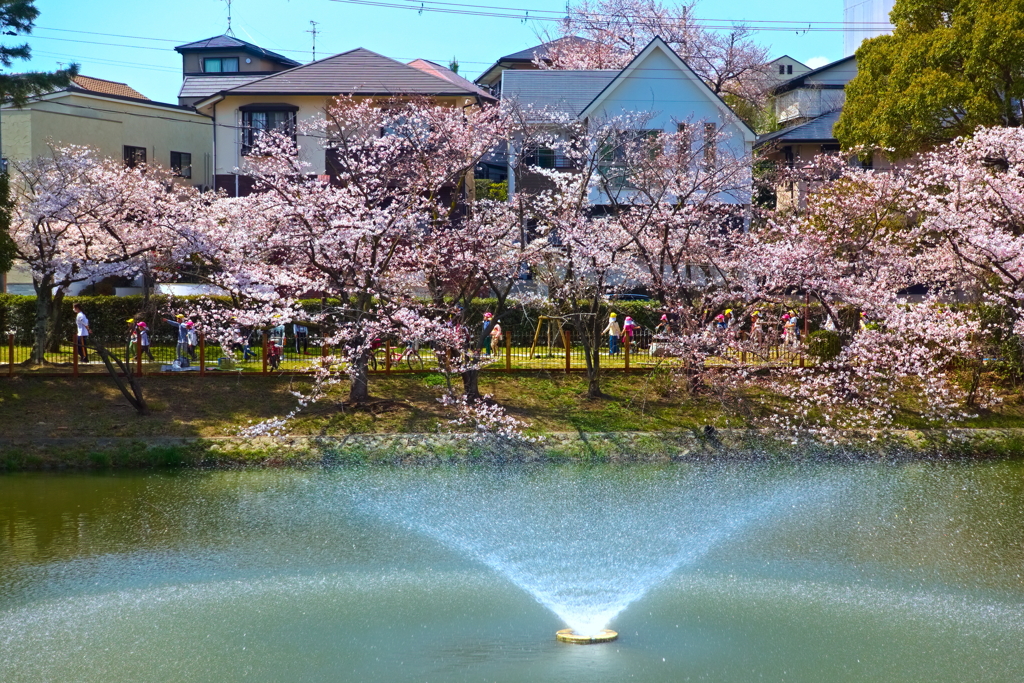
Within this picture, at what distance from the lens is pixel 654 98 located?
35.2 meters

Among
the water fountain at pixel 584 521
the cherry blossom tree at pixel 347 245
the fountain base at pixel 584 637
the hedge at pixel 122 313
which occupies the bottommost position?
the fountain base at pixel 584 637

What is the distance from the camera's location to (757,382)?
23.6 m

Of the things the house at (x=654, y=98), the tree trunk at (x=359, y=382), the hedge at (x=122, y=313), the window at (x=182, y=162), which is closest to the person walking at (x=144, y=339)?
the hedge at (x=122, y=313)

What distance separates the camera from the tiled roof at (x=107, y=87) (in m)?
43.9

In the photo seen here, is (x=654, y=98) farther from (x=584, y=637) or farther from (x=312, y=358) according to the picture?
(x=584, y=637)

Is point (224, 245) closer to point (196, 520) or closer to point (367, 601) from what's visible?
point (196, 520)

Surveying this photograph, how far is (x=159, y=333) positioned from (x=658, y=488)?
16652 millimetres

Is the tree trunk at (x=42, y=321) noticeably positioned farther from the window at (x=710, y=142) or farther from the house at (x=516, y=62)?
the house at (x=516, y=62)

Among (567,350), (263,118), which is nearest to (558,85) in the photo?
(263,118)

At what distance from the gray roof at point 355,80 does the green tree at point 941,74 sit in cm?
1450

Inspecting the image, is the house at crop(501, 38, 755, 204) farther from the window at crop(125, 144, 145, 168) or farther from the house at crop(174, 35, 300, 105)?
the house at crop(174, 35, 300, 105)

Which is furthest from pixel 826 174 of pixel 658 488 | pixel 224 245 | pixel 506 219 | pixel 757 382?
pixel 224 245

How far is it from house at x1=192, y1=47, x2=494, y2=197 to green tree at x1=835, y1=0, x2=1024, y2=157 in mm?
14309

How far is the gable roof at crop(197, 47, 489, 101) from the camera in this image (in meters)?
35.3
